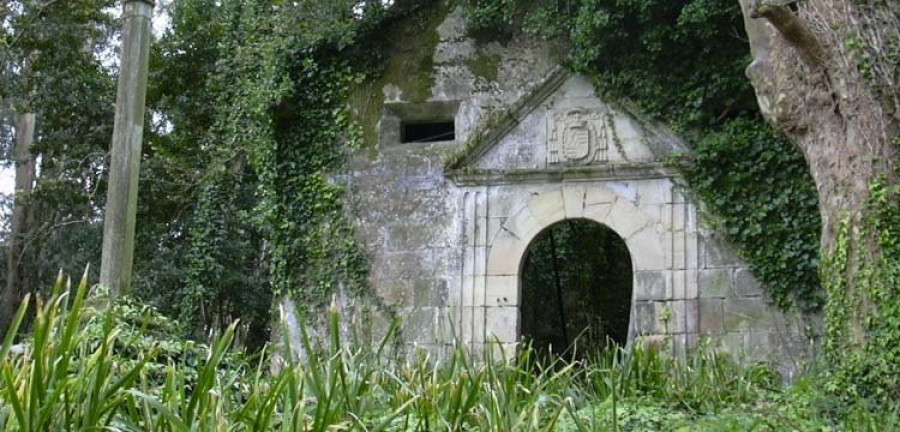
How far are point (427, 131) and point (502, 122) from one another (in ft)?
3.96

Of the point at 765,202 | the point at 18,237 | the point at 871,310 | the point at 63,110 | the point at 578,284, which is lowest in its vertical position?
the point at 871,310

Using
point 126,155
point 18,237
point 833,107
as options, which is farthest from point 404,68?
point 18,237

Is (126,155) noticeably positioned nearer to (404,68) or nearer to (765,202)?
(404,68)

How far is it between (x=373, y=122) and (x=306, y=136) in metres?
0.77

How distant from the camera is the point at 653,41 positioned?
32.4 ft

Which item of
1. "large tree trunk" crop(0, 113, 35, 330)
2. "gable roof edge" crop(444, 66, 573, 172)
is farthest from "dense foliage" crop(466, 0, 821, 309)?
"large tree trunk" crop(0, 113, 35, 330)

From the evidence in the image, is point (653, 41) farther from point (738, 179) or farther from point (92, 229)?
point (92, 229)

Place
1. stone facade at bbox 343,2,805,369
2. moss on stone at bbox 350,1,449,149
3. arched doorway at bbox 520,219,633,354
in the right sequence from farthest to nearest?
arched doorway at bbox 520,219,633,354
moss on stone at bbox 350,1,449,149
stone facade at bbox 343,2,805,369

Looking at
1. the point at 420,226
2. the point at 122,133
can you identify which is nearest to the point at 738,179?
the point at 420,226

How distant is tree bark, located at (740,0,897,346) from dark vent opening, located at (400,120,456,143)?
4.31 meters

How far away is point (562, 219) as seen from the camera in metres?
10.3

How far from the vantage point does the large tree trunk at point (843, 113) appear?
689 centimetres

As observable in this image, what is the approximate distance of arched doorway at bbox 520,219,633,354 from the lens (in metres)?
14.9

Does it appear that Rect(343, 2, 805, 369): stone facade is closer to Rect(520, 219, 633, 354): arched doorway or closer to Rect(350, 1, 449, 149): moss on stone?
Rect(350, 1, 449, 149): moss on stone
